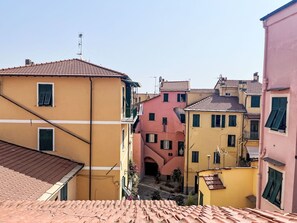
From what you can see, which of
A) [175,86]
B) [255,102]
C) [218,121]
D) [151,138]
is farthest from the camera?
[175,86]

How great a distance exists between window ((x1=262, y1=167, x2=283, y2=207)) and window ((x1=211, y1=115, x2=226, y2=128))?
18.6 metres

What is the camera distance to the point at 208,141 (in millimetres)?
29250

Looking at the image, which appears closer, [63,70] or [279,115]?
[279,115]

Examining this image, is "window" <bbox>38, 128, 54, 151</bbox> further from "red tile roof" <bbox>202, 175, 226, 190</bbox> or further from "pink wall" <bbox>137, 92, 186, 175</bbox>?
"pink wall" <bbox>137, 92, 186, 175</bbox>

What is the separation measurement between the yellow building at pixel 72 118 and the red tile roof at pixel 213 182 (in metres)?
5.15

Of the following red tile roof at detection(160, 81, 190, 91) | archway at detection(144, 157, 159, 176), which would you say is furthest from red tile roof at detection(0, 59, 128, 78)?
archway at detection(144, 157, 159, 176)

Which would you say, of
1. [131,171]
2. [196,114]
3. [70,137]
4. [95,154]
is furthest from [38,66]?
[196,114]

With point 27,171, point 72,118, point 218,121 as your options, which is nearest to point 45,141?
point 72,118

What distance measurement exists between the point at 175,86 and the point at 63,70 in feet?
72.8

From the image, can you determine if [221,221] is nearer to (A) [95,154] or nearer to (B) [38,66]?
(A) [95,154]

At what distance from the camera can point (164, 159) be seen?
34.4 m

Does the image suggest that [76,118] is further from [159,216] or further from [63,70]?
[159,216]

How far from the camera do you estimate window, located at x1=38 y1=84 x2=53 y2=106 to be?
15296 mm

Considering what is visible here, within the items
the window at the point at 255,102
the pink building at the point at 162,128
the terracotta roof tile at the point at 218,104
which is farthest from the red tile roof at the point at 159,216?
the pink building at the point at 162,128
